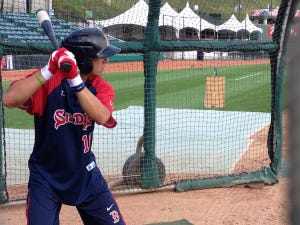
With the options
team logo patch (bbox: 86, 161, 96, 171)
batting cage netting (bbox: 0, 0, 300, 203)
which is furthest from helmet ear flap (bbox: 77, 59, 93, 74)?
batting cage netting (bbox: 0, 0, 300, 203)

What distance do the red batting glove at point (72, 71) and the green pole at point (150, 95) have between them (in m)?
2.91

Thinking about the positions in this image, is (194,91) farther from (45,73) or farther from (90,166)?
(45,73)

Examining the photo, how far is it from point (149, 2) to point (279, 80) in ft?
6.29

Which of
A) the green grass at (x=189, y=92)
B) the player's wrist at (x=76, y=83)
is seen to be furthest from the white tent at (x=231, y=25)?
the player's wrist at (x=76, y=83)

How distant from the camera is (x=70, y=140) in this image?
262 centimetres

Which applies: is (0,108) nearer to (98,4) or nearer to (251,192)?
(98,4)

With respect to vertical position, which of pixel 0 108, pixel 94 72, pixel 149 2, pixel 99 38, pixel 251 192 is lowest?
pixel 251 192

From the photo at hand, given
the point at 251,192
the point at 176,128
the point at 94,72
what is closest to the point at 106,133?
the point at 176,128

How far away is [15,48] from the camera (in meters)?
4.63

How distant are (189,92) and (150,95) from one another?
1107 cm

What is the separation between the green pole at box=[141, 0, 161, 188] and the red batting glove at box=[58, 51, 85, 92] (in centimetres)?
291

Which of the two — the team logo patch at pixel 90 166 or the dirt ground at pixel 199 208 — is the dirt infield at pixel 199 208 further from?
the team logo patch at pixel 90 166

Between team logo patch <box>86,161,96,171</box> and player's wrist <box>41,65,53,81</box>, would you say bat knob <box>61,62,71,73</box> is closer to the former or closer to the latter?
player's wrist <box>41,65,53,81</box>

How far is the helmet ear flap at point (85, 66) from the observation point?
2541mm
